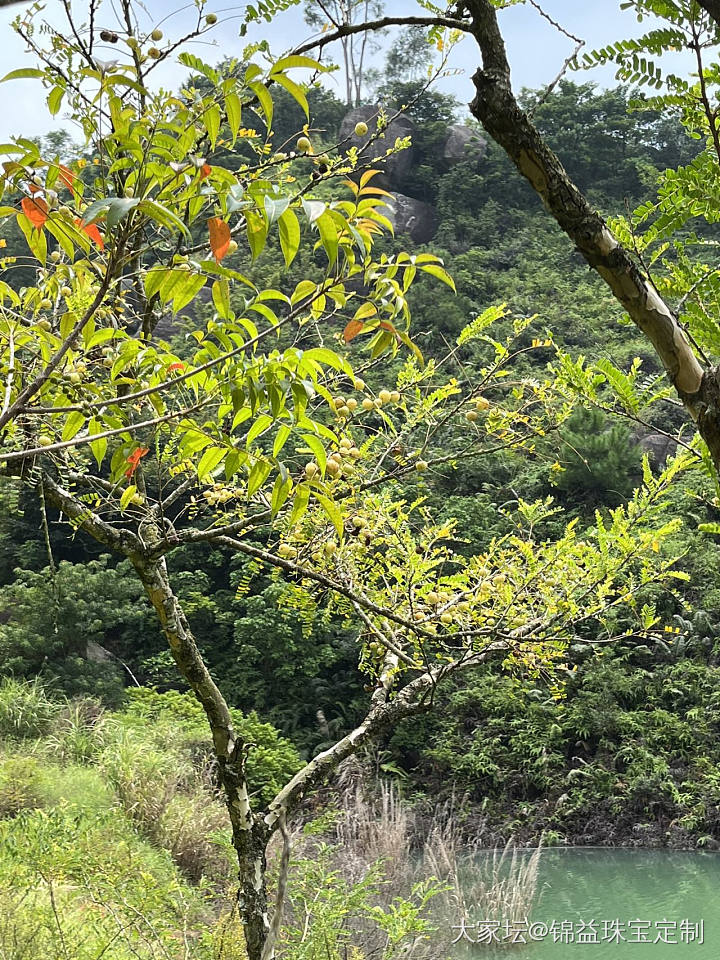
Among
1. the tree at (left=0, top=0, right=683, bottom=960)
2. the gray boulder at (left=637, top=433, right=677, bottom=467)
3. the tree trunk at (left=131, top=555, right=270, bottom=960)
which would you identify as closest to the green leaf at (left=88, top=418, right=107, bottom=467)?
the tree at (left=0, top=0, right=683, bottom=960)

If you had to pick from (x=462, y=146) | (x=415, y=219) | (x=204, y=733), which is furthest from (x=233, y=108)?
(x=462, y=146)

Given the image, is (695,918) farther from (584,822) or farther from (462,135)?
(462,135)

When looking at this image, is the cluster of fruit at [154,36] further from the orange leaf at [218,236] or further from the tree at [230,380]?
the orange leaf at [218,236]

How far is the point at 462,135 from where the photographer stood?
623 inches

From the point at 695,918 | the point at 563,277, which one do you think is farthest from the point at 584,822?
the point at 563,277

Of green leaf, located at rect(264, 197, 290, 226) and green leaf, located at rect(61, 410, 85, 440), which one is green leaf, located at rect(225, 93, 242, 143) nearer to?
green leaf, located at rect(264, 197, 290, 226)

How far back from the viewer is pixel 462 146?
1558 cm

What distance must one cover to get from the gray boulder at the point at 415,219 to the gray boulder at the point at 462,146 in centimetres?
122

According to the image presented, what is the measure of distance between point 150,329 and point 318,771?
1.09 m

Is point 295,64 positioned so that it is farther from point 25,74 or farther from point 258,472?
point 258,472

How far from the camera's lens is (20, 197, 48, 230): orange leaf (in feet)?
2.24

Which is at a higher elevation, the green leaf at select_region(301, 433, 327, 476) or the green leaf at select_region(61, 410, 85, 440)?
the green leaf at select_region(61, 410, 85, 440)

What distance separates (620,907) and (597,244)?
5.07m

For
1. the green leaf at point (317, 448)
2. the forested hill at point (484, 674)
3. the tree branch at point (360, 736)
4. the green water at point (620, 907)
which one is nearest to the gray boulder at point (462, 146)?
the forested hill at point (484, 674)
